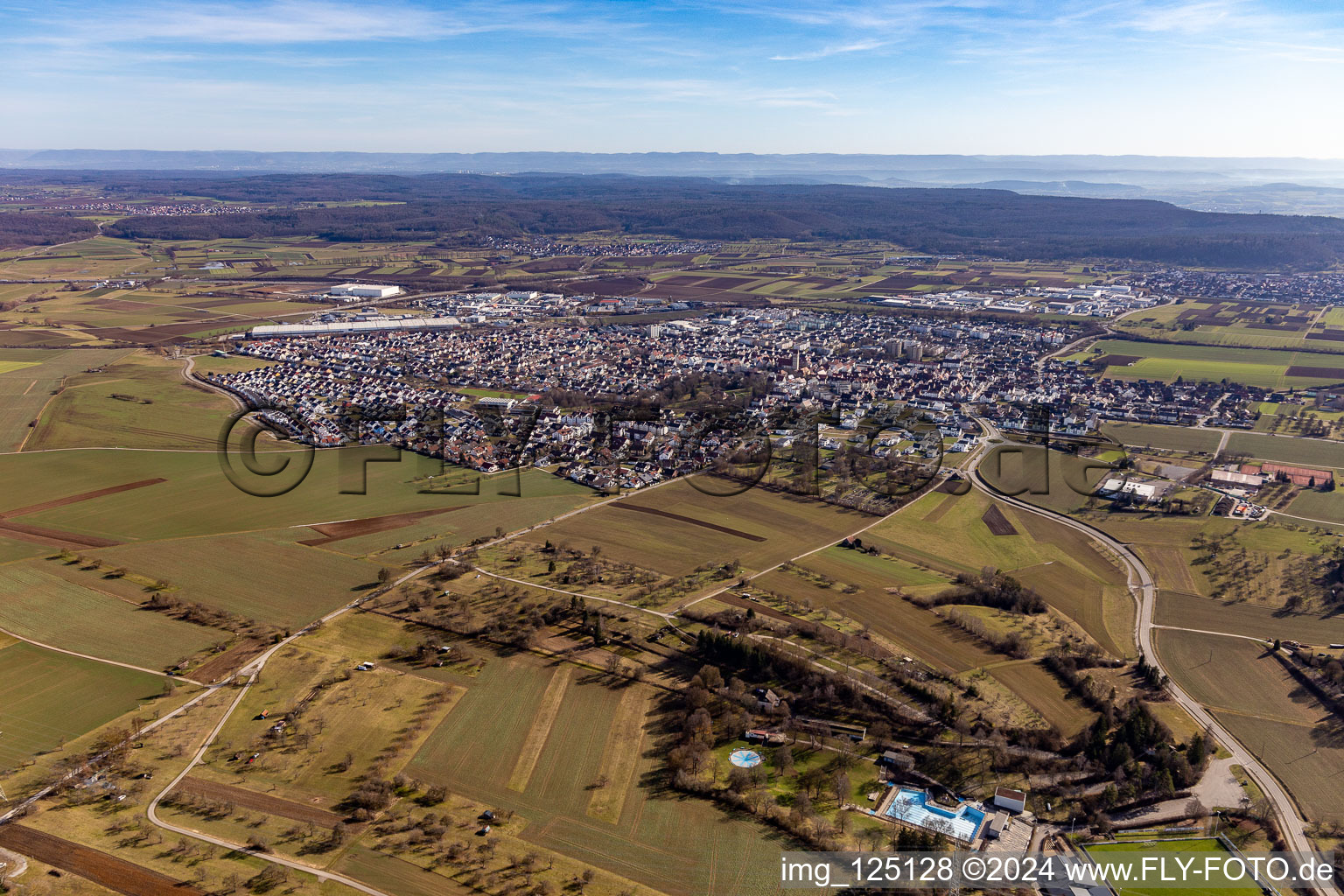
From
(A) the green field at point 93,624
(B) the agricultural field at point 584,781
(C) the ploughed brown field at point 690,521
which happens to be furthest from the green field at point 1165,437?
(A) the green field at point 93,624

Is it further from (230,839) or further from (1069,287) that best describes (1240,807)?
(1069,287)

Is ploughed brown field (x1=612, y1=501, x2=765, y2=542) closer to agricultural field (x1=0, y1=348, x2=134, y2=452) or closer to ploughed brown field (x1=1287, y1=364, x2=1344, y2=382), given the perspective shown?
agricultural field (x1=0, y1=348, x2=134, y2=452)

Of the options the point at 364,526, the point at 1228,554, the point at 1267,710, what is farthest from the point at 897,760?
the point at 364,526

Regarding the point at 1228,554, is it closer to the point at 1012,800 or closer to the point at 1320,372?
the point at 1012,800

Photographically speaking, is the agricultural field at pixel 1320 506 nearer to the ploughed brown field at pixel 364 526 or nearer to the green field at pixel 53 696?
the ploughed brown field at pixel 364 526

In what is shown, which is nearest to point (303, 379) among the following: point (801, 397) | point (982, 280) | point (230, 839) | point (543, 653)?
point (801, 397)
